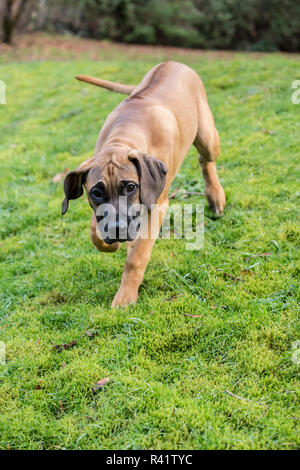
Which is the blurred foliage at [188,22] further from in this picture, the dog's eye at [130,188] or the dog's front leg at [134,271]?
the dog's eye at [130,188]

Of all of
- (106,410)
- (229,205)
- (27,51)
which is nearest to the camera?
(106,410)

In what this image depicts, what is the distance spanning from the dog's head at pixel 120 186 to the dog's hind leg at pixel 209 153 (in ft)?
5.83

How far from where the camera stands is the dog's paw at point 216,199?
5.57m

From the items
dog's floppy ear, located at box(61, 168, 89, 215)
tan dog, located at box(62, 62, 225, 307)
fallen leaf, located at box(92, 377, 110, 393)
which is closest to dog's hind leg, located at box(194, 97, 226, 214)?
tan dog, located at box(62, 62, 225, 307)

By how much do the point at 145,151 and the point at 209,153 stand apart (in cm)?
157

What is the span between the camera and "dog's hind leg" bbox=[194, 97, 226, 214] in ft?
18.0

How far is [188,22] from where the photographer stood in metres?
21.2

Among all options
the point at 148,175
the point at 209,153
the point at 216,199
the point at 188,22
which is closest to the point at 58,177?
the point at 209,153

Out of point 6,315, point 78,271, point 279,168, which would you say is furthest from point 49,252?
point 279,168

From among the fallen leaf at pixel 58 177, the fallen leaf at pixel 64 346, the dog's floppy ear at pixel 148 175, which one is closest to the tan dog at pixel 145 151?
the dog's floppy ear at pixel 148 175

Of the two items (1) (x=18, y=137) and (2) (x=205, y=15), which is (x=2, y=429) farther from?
(2) (x=205, y=15)

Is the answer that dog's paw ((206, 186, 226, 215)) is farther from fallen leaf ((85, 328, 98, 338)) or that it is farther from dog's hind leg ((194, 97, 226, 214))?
fallen leaf ((85, 328, 98, 338))

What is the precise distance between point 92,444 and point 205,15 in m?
21.1

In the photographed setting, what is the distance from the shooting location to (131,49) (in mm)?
20328
